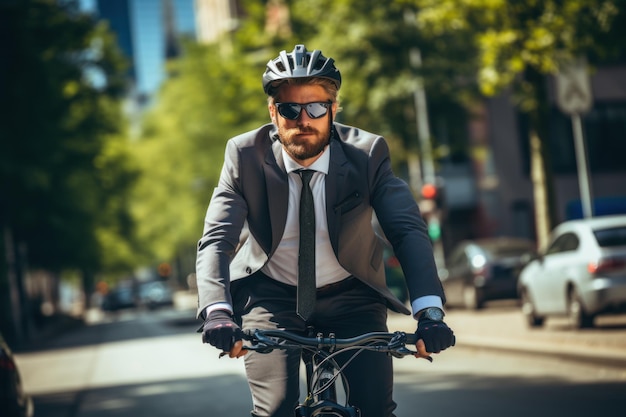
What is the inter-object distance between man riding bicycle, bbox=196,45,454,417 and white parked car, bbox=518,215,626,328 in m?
10.0

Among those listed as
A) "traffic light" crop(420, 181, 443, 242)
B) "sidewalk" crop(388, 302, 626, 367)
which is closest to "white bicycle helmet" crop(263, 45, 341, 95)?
"sidewalk" crop(388, 302, 626, 367)

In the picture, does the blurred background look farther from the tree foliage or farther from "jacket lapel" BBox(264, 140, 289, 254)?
"jacket lapel" BBox(264, 140, 289, 254)

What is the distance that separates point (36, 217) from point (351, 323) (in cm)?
3061

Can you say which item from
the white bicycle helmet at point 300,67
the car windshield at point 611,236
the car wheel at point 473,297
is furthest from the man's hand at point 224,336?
the car wheel at point 473,297

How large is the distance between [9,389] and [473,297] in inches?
618

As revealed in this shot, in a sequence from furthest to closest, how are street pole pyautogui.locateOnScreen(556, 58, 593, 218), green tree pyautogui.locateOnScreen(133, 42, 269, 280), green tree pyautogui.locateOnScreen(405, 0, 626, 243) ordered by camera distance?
green tree pyautogui.locateOnScreen(133, 42, 269, 280)
green tree pyautogui.locateOnScreen(405, 0, 626, 243)
street pole pyautogui.locateOnScreen(556, 58, 593, 218)

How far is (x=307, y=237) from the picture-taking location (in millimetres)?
4223

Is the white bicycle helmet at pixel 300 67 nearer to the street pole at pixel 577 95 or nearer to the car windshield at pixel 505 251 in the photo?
the street pole at pixel 577 95

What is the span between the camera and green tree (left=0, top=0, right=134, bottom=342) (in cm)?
3052

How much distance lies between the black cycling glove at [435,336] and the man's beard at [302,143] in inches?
31.8

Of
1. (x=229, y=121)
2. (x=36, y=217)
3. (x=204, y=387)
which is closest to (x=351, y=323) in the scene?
(x=204, y=387)

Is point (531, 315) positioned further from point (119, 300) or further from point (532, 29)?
point (119, 300)

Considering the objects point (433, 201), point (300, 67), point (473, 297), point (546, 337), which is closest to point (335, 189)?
point (300, 67)

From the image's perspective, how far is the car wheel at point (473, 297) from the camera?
22.3 metres
